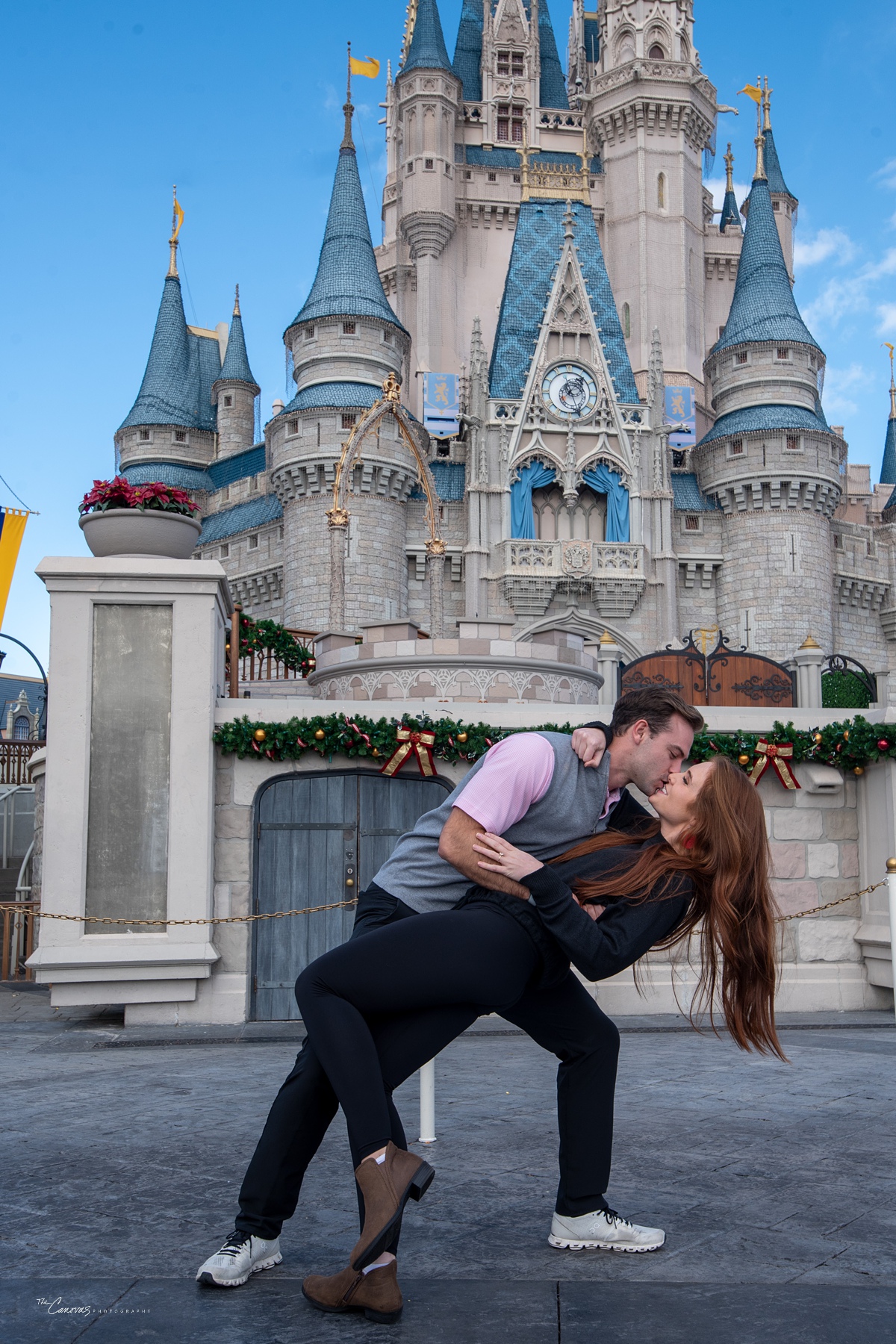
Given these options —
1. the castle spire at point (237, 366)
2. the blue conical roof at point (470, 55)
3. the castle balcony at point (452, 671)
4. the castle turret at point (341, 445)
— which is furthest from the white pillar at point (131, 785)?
the blue conical roof at point (470, 55)

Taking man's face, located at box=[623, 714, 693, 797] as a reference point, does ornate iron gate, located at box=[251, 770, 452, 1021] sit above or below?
below

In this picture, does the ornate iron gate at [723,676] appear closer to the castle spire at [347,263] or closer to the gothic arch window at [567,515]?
the gothic arch window at [567,515]

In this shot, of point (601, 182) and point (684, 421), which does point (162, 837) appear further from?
point (601, 182)

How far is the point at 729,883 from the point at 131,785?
6031mm

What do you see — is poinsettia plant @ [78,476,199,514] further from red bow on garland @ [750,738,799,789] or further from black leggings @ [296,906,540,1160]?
black leggings @ [296,906,540,1160]

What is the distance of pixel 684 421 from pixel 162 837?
113ft

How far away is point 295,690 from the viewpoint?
1847 centimetres

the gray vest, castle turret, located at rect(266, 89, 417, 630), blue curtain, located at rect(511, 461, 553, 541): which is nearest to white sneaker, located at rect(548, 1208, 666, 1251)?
the gray vest

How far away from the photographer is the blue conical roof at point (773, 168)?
46.8 meters

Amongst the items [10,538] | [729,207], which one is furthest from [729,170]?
[10,538]

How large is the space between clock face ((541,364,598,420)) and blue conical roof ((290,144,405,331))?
443 centimetres

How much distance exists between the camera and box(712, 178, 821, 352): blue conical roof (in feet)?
119

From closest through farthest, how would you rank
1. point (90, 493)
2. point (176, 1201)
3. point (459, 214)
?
point (176, 1201) < point (90, 493) < point (459, 214)

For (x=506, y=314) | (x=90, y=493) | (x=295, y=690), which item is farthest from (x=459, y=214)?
(x=90, y=493)
